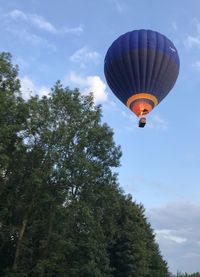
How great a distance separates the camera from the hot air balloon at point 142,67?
30922 millimetres

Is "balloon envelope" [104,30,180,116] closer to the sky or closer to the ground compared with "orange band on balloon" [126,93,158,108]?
closer to the sky

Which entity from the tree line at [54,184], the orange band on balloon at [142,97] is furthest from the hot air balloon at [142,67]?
the tree line at [54,184]

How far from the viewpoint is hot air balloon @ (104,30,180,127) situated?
30.9 meters

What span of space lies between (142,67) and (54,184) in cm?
1222

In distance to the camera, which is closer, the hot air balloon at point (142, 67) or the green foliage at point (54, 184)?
the hot air balloon at point (142, 67)

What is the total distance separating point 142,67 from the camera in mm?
30922

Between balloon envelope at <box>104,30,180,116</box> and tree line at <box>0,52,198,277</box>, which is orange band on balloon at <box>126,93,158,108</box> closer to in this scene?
balloon envelope at <box>104,30,180,116</box>

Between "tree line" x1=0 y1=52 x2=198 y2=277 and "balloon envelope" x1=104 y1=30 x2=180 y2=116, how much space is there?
7.98 metres

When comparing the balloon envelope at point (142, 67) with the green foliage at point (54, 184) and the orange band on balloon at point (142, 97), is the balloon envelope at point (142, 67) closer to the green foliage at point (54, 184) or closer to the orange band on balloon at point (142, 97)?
the orange band on balloon at point (142, 97)

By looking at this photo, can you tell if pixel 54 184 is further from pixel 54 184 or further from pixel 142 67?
pixel 142 67

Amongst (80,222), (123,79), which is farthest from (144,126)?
(80,222)

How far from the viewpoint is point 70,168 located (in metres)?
37.8

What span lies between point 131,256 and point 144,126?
2584cm

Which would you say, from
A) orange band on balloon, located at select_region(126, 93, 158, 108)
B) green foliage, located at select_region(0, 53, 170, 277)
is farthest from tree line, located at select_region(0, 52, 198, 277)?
orange band on balloon, located at select_region(126, 93, 158, 108)
